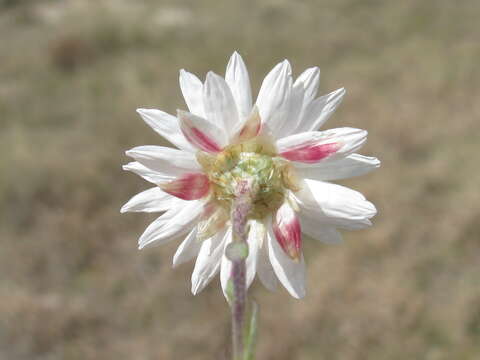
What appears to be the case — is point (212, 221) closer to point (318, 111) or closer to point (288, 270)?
point (288, 270)

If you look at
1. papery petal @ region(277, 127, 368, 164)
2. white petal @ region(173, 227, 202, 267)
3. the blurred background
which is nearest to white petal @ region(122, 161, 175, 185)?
white petal @ region(173, 227, 202, 267)

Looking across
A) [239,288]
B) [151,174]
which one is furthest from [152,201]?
[239,288]

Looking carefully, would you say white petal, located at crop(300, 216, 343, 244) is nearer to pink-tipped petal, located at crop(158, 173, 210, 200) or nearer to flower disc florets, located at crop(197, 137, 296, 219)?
flower disc florets, located at crop(197, 137, 296, 219)

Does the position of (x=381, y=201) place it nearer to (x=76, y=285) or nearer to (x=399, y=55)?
(x=76, y=285)

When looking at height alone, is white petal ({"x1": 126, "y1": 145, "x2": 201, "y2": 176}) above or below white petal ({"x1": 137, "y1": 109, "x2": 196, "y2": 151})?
below

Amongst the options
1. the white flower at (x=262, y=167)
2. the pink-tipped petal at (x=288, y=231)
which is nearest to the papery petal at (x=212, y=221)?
the white flower at (x=262, y=167)

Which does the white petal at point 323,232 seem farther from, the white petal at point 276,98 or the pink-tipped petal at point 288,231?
the white petal at point 276,98

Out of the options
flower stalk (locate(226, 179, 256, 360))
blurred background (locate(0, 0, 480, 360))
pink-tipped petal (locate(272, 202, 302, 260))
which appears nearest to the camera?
flower stalk (locate(226, 179, 256, 360))

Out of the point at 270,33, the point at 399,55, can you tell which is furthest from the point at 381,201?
the point at 270,33
